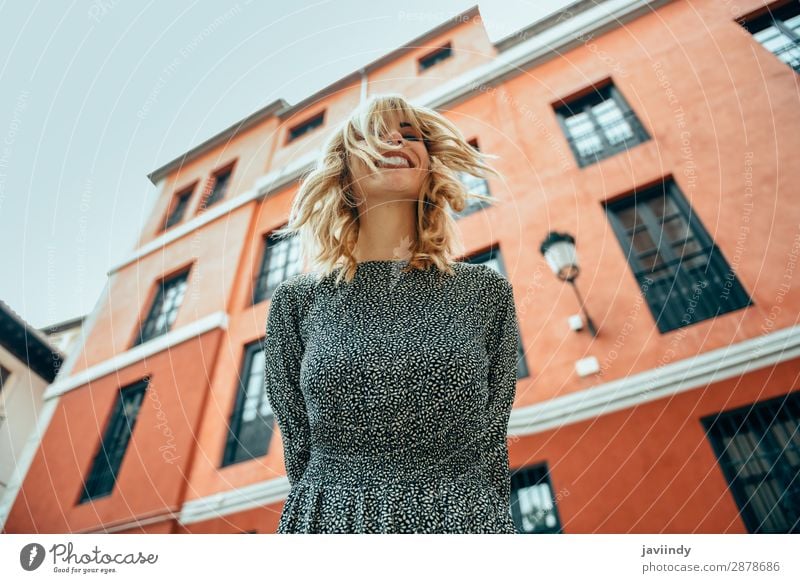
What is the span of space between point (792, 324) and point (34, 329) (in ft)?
9.33

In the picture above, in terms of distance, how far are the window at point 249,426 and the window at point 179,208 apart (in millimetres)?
1333

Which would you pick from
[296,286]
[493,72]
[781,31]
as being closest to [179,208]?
[493,72]

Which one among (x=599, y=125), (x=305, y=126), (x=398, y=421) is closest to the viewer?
(x=398, y=421)

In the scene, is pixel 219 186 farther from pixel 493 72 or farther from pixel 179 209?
pixel 493 72

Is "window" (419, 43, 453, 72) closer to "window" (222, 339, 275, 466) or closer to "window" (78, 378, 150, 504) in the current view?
"window" (222, 339, 275, 466)

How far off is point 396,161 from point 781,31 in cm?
270

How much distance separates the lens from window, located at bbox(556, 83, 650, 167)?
2764mm

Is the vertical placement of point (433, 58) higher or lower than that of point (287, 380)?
higher

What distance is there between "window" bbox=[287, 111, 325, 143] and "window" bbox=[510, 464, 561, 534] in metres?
3.00

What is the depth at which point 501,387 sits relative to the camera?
2.31 feet

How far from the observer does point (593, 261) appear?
2.45 metres

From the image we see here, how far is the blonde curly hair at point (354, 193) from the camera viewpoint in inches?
32.4
